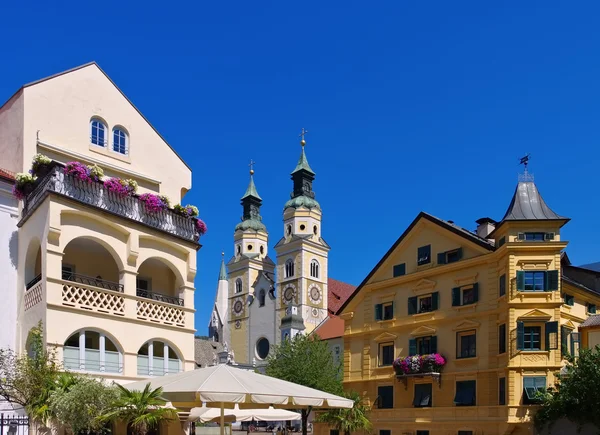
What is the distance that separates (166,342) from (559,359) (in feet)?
62.4

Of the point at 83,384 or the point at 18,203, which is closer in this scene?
the point at 83,384

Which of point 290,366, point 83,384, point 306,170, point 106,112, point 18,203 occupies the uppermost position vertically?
point 306,170

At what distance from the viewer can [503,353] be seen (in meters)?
33.5

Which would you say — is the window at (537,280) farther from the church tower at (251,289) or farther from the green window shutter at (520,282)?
the church tower at (251,289)

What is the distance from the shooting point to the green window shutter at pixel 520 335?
32.6 metres

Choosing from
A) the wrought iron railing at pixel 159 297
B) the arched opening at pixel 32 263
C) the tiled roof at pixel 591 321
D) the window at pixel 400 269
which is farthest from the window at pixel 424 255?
the arched opening at pixel 32 263

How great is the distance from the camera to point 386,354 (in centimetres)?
4047

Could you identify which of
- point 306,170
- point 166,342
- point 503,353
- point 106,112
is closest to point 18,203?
point 106,112

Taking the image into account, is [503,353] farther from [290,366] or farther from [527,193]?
[290,366]

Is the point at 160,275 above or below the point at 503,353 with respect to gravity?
above

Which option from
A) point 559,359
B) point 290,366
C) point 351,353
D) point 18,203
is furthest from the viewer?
point 290,366

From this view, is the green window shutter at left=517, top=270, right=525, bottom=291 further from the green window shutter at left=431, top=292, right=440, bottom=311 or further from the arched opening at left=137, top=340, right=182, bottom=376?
the arched opening at left=137, top=340, right=182, bottom=376

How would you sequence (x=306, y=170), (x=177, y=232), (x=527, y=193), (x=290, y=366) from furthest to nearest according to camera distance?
(x=306, y=170)
(x=290, y=366)
(x=527, y=193)
(x=177, y=232)

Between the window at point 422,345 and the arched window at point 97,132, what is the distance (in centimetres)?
2174
